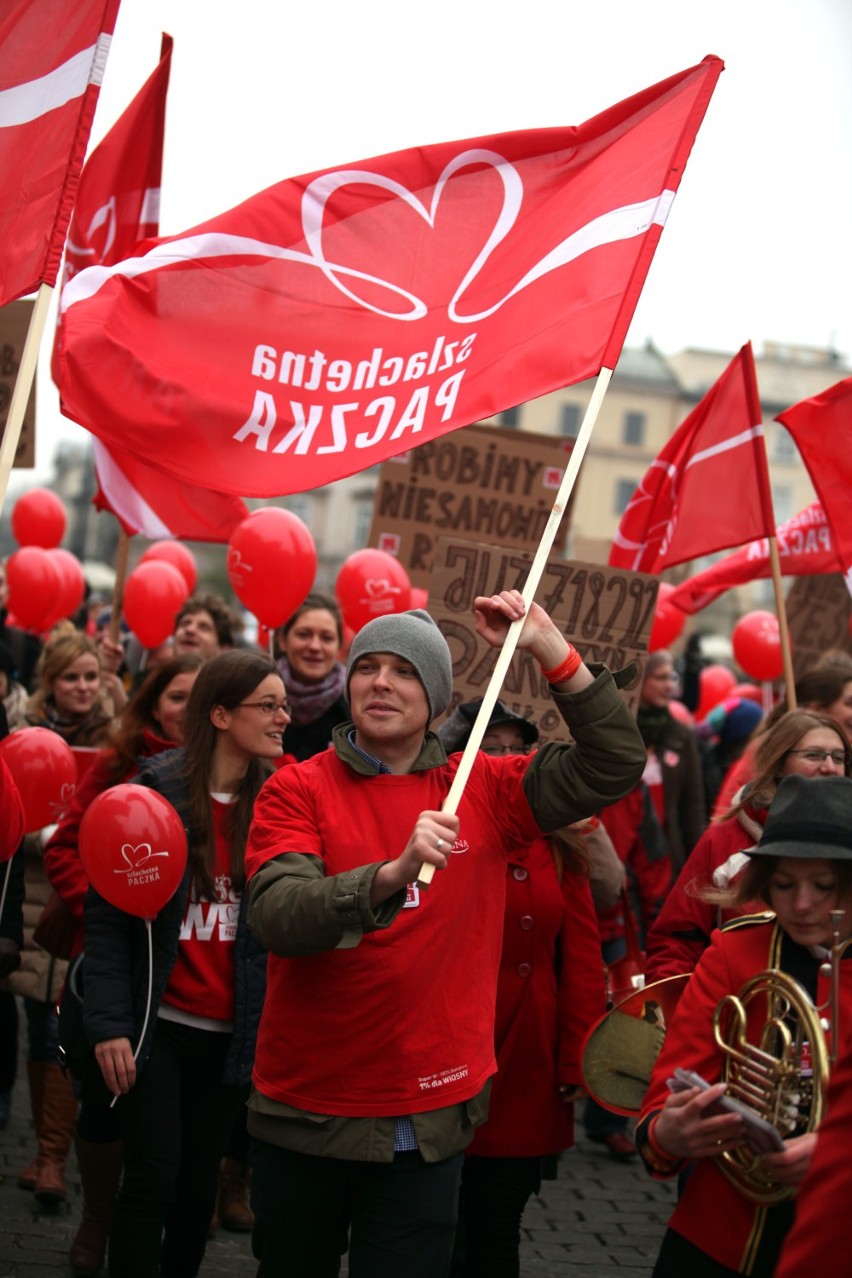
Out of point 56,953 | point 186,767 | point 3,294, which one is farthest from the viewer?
point 56,953

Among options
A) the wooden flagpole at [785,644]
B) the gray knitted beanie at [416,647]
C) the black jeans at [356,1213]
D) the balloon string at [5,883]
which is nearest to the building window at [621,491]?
the wooden flagpole at [785,644]

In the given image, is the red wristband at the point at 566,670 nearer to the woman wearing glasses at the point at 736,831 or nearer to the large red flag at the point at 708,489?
the woman wearing glasses at the point at 736,831

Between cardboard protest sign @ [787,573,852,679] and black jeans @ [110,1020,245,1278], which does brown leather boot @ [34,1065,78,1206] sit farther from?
cardboard protest sign @ [787,573,852,679]

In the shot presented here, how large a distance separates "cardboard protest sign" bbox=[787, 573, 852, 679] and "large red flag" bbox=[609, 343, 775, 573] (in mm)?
1905

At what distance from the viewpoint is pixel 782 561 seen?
25.8ft

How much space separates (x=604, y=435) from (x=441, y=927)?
81.5 meters

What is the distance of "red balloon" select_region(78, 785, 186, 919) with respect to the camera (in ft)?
13.8

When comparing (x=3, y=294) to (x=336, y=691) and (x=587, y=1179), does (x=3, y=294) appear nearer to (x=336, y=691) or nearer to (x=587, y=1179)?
(x=336, y=691)

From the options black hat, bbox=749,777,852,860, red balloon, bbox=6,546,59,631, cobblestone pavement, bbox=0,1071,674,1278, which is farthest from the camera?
red balloon, bbox=6,546,59,631

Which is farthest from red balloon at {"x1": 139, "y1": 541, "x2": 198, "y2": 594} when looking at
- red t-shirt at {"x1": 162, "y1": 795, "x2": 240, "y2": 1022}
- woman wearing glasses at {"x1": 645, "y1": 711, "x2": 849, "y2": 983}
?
woman wearing glasses at {"x1": 645, "y1": 711, "x2": 849, "y2": 983}

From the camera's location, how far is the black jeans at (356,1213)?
10.9 feet

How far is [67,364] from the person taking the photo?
433 centimetres

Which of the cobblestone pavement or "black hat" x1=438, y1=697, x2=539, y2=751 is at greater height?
"black hat" x1=438, y1=697, x2=539, y2=751

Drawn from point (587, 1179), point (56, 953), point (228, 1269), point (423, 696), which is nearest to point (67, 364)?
point (423, 696)
